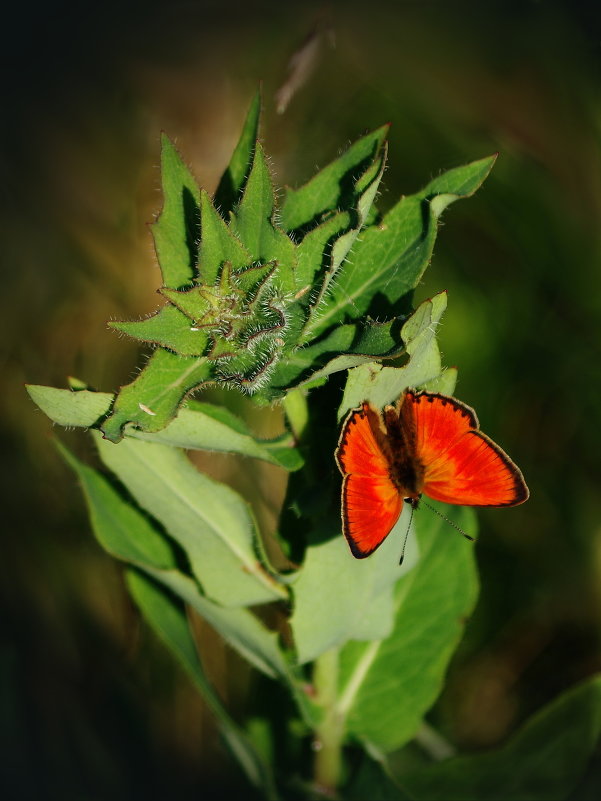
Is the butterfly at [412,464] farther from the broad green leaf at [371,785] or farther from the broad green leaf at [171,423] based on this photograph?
the broad green leaf at [371,785]

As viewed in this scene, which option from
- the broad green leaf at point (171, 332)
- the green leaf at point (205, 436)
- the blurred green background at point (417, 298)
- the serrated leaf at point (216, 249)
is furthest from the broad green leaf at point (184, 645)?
the serrated leaf at point (216, 249)

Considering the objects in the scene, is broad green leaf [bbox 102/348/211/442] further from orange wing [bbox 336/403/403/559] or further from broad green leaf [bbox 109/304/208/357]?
orange wing [bbox 336/403/403/559]

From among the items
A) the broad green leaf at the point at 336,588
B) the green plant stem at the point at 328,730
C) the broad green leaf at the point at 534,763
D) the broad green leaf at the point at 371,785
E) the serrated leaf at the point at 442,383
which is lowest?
the broad green leaf at the point at 534,763

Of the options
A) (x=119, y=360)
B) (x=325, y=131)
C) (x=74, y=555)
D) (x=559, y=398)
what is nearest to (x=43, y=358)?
(x=119, y=360)

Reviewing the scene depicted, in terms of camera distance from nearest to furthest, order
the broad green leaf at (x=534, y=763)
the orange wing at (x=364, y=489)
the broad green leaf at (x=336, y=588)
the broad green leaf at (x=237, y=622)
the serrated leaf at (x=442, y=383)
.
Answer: the orange wing at (x=364, y=489)
the serrated leaf at (x=442, y=383)
the broad green leaf at (x=336, y=588)
the broad green leaf at (x=237, y=622)
the broad green leaf at (x=534, y=763)

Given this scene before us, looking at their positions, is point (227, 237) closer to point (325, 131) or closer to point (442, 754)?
point (325, 131)

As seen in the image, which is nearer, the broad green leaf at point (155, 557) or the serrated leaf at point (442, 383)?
the serrated leaf at point (442, 383)
